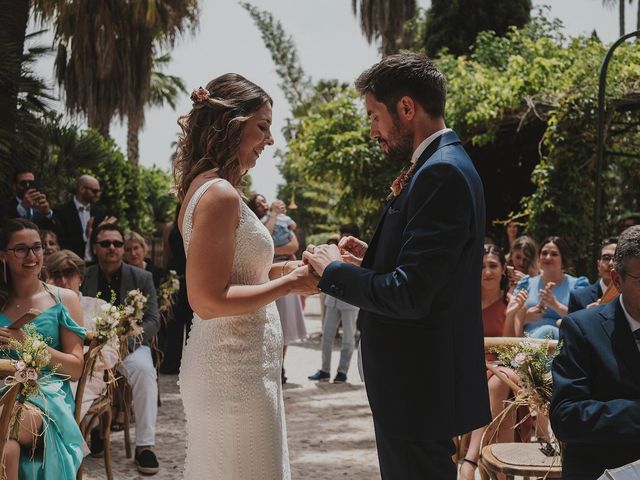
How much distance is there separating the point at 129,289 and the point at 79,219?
289cm

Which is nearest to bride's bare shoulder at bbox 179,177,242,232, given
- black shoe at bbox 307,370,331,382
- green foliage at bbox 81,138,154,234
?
black shoe at bbox 307,370,331,382

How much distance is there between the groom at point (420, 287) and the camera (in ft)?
7.52

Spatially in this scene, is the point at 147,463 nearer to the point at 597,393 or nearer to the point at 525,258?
A: the point at 597,393

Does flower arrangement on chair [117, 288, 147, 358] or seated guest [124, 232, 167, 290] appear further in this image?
seated guest [124, 232, 167, 290]

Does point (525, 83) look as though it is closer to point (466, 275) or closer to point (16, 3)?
point (16, 3)

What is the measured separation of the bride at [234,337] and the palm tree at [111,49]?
10.4 meters

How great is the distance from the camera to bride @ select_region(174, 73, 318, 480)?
2816 mm

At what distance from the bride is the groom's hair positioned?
56 cm

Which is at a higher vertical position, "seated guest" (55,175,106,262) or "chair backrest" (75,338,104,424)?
"seated guest" (55,175,106,262)

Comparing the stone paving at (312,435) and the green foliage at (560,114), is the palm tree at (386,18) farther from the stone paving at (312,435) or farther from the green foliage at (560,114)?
the stone paving at (312,435)

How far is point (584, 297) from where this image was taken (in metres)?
5.81

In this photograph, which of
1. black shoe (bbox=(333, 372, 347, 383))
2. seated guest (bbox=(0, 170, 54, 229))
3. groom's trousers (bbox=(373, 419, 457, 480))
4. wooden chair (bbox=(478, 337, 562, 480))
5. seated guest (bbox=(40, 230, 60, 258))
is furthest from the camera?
black shoe (bbox=(333, 372, 347, 383))

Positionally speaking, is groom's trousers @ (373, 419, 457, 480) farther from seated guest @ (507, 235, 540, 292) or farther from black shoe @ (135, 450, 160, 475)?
seated guest @ (507, 235, 540, 292)

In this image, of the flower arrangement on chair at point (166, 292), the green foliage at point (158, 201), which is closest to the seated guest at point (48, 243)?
the flower arrangement on chair at point (166, 292)
